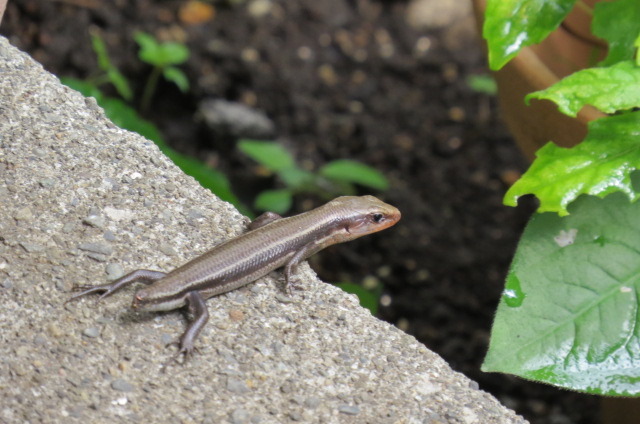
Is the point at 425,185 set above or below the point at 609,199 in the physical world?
below

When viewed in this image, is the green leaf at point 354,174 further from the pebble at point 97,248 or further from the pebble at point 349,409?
the pebble at point 349,409

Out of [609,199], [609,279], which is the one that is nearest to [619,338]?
[609,279]

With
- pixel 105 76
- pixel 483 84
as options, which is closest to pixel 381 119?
pixel 483 84

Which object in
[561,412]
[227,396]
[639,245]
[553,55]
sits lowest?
[561,412]

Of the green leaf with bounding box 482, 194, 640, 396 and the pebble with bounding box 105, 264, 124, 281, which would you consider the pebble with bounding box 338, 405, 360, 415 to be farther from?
the pebble with bounding box 105, 264, 124, 281

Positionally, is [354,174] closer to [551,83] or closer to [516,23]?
[551,83]

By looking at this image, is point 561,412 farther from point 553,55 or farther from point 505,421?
point 505,421
